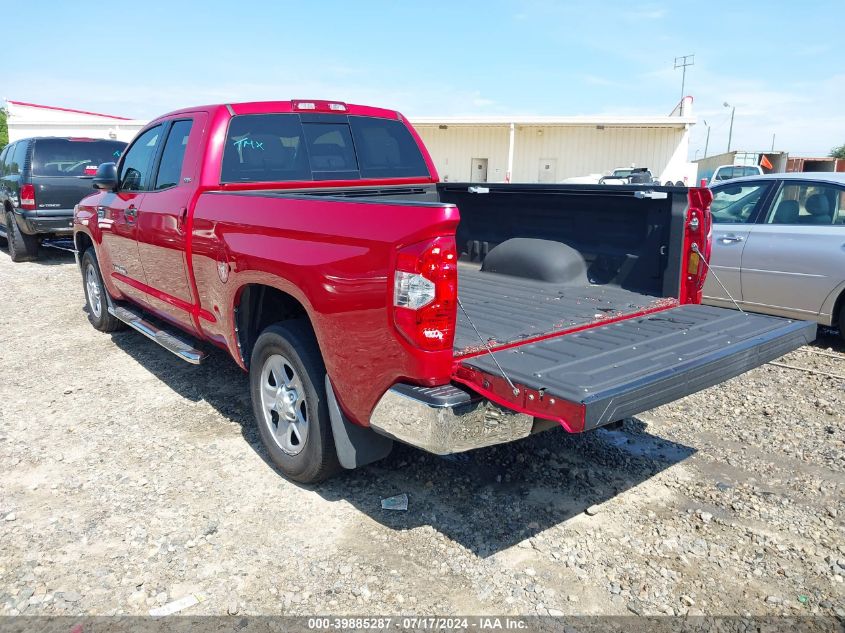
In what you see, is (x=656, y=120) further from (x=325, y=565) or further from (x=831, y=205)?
(x=325, y=565)

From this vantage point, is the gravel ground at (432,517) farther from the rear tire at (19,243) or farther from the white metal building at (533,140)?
the white metal building at (533,140)

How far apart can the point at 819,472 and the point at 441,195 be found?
3.24 m

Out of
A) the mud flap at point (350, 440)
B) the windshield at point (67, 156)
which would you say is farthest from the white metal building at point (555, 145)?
the mud flap at point (350, 440)

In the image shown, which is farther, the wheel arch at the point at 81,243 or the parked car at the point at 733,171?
the parked car at the point at 733,171

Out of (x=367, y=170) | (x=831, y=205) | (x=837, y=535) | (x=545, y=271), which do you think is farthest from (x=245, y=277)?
(x=831, y=205)

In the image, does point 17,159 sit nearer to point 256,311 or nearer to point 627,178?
point 256,311

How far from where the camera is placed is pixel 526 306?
3822mm

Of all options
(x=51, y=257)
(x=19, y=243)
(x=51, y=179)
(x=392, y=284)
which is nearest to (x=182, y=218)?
(x=392, y=284)

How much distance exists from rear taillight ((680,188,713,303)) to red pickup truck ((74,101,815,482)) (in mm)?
11

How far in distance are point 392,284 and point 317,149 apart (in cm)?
238

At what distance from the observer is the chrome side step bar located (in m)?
4.38

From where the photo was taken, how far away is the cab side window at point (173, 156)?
4535 millimetres

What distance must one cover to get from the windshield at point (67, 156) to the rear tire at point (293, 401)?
8.56 metres

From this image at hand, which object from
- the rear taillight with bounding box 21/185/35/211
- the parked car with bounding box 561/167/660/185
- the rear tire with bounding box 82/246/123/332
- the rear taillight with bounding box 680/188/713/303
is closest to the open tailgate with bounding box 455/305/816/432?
the rear taillight with bounding box 680/188/713/303
